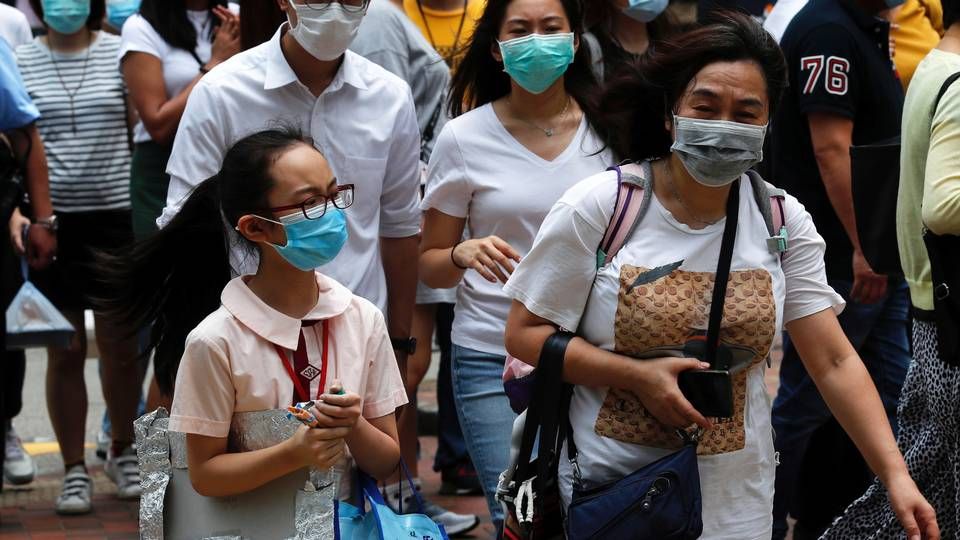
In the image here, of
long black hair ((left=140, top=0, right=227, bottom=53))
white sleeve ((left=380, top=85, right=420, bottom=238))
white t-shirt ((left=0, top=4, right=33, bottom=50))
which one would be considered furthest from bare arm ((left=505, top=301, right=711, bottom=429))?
white t-shirt ((left=0, top=4, right=33, bottom=50))

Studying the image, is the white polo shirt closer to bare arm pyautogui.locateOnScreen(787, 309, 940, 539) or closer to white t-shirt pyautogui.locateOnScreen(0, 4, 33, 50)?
bare arm pyautogui.locateOnScreen(787, 309, 940, 539)

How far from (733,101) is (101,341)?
378cm

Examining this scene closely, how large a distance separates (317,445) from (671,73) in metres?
1.12

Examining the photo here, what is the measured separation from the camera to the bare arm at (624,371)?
3.21 meters

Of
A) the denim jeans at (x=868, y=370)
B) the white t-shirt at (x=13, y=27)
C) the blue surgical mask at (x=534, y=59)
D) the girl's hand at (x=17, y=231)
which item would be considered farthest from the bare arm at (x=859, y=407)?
the white t-shirt at (x=13, y=27)

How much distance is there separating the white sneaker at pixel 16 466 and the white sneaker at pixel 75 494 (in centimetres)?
46

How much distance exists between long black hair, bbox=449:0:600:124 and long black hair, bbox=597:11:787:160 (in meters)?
1.09

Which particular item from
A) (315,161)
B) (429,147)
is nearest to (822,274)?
(315,161)

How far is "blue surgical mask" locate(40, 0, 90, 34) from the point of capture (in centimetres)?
653

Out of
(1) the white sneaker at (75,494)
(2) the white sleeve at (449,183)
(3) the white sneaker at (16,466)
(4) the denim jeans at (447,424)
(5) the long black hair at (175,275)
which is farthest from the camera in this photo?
(3) the white sneaker at (16,466)

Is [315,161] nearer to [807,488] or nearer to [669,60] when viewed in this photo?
[669,60]

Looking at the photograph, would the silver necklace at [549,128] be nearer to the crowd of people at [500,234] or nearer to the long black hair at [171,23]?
the crowd of people at [500,234]

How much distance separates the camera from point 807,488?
5441 millimetres

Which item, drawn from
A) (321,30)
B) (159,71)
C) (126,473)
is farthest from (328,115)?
(126,473)
